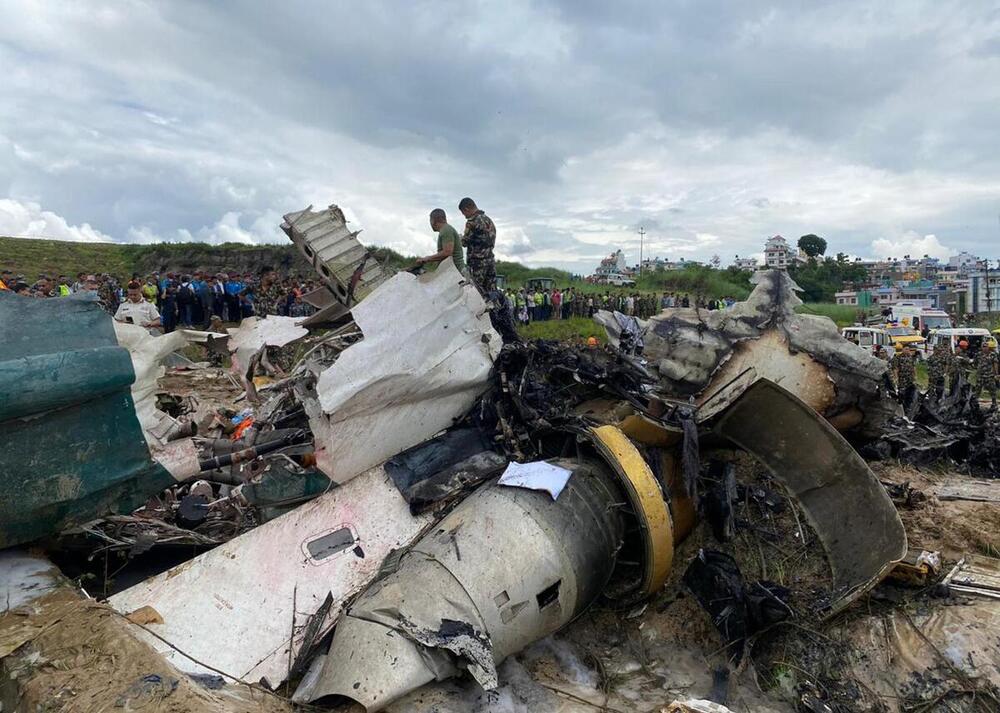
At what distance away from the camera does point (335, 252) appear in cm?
791

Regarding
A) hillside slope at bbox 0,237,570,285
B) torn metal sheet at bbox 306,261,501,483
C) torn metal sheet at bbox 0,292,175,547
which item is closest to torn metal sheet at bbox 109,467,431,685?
torn metal sheet at bbox 306,261,501,483

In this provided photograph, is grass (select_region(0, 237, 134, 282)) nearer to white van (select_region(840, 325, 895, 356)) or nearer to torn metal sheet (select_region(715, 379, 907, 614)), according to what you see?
torn metal sheet (select_region(715, 379, 907, 614))

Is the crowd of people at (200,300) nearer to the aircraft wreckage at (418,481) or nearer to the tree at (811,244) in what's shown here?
the aircraft wreckage at (418,481)

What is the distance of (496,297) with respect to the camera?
5988 mm

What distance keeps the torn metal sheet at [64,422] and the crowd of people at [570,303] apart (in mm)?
15693

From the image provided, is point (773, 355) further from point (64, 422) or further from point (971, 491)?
point (64, 422)

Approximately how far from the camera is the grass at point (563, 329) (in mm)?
19055

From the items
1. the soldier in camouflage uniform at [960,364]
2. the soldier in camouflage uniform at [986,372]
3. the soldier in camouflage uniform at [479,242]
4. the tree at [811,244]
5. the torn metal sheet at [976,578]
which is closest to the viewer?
the torn metal sheet at [976,578]

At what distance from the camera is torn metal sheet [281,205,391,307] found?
7.65 meters

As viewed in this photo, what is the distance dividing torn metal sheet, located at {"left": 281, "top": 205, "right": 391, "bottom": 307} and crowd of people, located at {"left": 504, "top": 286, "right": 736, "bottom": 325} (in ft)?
37.1

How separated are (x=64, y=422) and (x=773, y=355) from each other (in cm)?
513

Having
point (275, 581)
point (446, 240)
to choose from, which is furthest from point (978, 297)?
point (275, 581)

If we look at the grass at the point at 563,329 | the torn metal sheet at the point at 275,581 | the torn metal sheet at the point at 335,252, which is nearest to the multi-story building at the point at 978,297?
the grass at the point at 563,329

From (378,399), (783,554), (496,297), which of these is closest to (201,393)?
(496,297)
